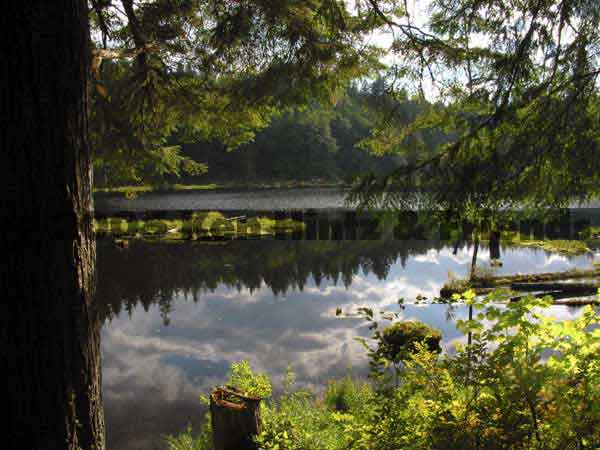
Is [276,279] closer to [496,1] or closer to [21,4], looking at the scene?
[496,1]

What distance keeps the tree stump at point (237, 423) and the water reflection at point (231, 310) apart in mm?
2101

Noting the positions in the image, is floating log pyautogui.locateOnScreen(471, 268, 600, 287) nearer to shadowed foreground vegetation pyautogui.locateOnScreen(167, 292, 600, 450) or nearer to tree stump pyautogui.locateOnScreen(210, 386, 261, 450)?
tree stump pyautogui.locateOnScreen(210, 386, 261, 450)

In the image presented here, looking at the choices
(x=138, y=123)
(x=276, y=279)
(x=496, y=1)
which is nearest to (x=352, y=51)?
(x=496, y=1)

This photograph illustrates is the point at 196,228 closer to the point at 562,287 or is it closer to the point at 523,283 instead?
the point at 523,283

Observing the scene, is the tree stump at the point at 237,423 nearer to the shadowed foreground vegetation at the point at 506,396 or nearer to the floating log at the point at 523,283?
Result: the shadowed foreground vegetation at the point at 506,396

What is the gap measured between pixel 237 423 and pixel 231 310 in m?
7.94

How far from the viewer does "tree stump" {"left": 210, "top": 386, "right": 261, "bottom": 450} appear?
442 cm

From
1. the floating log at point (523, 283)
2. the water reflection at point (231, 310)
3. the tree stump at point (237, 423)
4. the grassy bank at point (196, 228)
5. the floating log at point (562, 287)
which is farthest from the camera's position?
the grassy bank at point (196, 228)

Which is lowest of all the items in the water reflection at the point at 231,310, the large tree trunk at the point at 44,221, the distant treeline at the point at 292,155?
the water reflection at the point at 231,310

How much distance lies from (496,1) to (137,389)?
288 inches

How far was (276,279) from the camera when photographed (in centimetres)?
1562

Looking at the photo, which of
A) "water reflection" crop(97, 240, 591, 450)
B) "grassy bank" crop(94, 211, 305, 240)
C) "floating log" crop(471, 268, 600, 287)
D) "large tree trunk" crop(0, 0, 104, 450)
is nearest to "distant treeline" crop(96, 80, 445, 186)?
"grassy bank" crop(94, 211, 305, 240)

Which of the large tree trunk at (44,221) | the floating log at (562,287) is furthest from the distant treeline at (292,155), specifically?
the large tree trunk at (44,221)

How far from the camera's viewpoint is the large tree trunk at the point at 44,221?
224 cm
